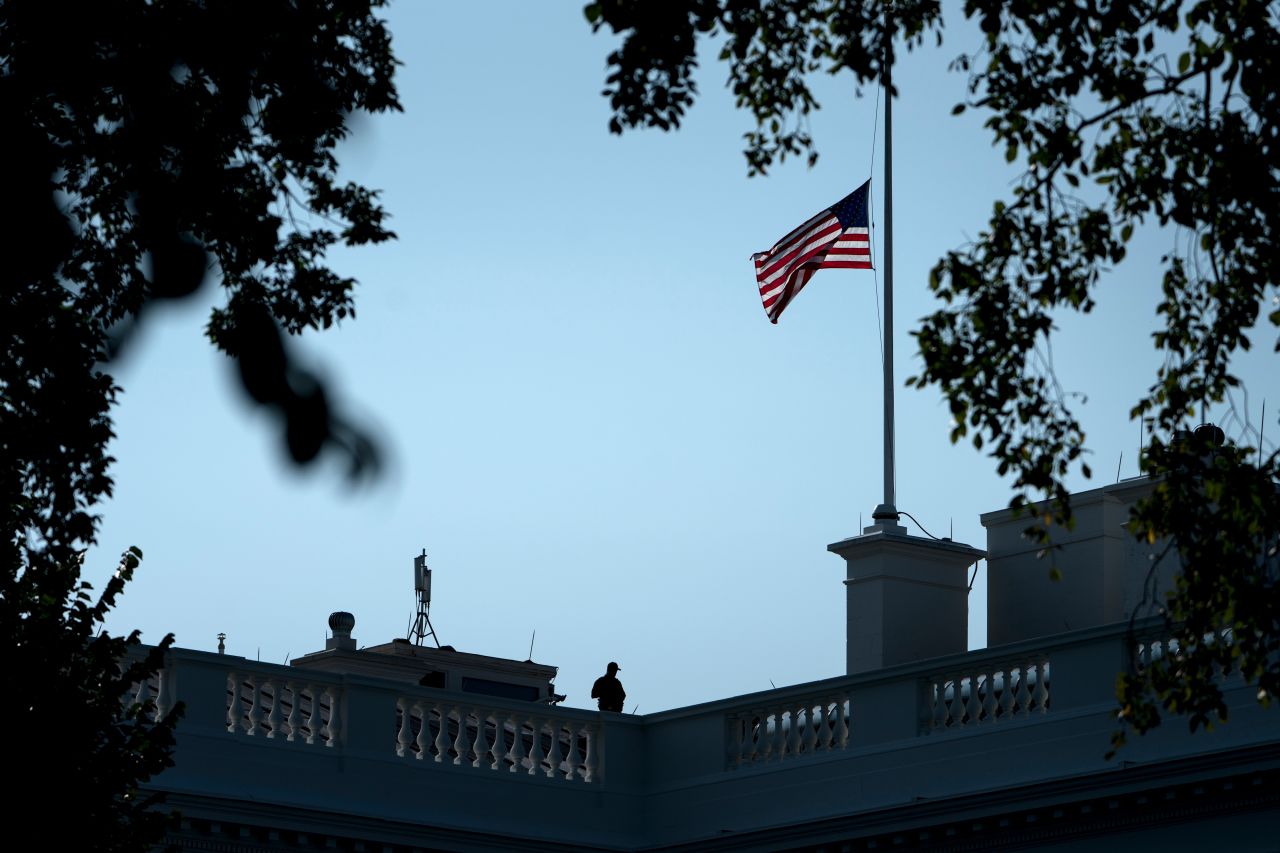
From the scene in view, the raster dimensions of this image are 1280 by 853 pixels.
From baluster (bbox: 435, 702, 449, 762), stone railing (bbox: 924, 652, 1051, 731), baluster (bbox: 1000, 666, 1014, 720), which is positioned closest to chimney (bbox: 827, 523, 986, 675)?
stone railing (bbox: 924, 652, 1051, 731)

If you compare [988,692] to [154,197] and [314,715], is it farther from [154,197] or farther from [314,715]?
[154,197]

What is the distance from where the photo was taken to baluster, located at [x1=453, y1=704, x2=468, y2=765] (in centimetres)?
2791

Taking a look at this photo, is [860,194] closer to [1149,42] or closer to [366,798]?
[366,798]

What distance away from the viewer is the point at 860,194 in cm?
3353

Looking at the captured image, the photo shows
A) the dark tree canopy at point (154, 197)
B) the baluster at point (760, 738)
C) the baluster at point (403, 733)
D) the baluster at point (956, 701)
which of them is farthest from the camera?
the baluster at point (760, 738)

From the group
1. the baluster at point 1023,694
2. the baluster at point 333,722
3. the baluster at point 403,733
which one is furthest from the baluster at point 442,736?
the baluster at point 1023,694

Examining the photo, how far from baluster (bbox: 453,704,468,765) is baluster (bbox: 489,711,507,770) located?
33 centimetres

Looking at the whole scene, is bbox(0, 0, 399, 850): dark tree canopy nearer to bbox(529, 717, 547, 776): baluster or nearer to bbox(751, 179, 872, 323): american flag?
bbox(529, 717, 547, 776): baluster

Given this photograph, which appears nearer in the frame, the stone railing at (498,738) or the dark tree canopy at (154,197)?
the dark tree canopy at (154,197)

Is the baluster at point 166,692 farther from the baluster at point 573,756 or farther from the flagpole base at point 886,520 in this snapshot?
the flagpole base at point 886,520

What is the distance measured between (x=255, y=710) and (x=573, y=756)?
13.3 ft

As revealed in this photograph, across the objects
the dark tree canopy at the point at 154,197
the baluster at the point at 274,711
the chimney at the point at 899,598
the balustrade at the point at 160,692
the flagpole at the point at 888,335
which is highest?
the flagpole at the point at 888,335

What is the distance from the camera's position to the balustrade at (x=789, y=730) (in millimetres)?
27875

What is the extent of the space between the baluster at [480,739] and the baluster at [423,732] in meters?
0.55
